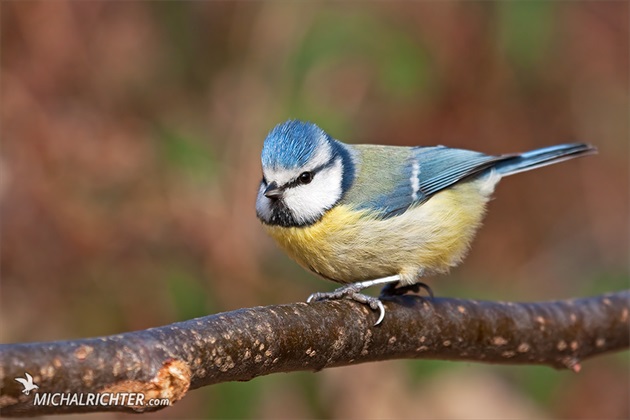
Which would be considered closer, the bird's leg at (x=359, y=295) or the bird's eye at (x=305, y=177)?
the bird's leg at (x=359, y=295)

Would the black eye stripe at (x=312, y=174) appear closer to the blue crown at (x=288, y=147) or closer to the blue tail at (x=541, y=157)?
the blue crown at (x=288, y=147)

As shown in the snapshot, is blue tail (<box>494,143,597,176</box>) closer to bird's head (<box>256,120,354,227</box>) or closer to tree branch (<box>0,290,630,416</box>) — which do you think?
tree branch (<box>0,290,630,416</box>)

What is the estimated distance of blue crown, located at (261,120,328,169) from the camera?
2.16 meters

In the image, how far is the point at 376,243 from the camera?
7.13 feet

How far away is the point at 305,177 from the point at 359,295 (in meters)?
0.45

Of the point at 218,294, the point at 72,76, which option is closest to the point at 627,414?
the point at 218,294

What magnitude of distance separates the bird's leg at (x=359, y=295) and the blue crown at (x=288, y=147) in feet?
1.22

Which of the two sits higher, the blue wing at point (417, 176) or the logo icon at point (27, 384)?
the blue wing at point (417, 176)

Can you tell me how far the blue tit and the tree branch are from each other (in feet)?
0.58

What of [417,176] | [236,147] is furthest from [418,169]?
[236,147]

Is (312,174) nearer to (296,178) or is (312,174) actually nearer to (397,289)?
(296,178)

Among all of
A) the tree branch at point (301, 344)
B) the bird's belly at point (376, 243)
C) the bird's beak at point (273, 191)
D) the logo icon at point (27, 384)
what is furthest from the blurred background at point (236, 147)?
the logo icon at point (27, 384)

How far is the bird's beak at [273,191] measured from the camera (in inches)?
84.7

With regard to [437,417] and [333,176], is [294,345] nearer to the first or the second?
[333,176]
